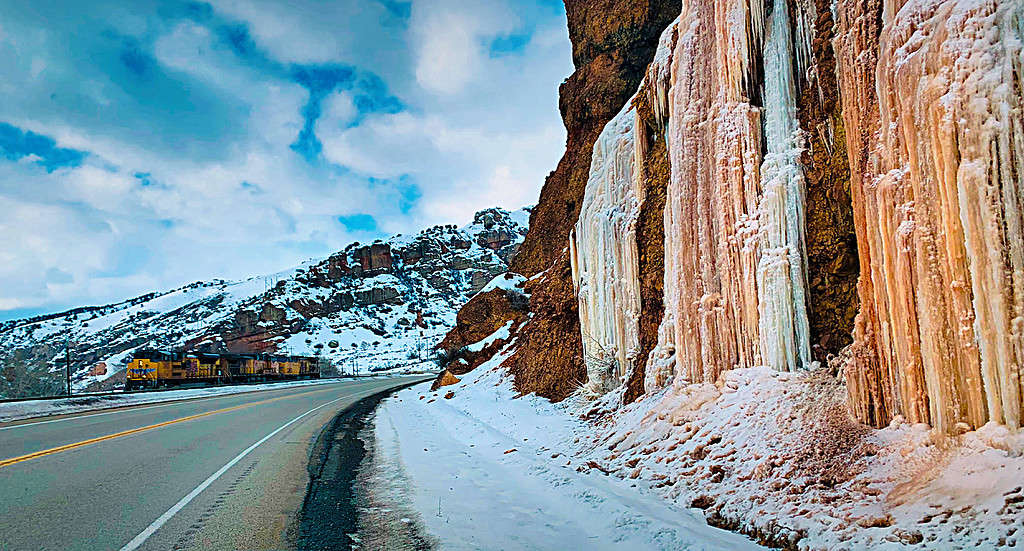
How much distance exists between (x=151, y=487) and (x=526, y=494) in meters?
5.25

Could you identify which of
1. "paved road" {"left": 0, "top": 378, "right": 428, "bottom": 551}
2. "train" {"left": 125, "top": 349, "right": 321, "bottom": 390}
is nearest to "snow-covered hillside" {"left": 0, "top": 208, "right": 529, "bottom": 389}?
"train" {"left": 125, "top": 349, "right": 321, "bottom": 390}

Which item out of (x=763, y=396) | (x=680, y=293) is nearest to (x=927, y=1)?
(x=763, y=396)

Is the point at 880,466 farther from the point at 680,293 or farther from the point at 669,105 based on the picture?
the point at 669,105

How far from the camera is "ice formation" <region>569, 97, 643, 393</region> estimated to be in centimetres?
1380

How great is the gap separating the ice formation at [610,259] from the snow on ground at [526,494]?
5.84 feet

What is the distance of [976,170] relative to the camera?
4.86 m

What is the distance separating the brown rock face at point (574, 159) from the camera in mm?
18766

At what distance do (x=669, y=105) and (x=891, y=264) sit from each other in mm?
7308

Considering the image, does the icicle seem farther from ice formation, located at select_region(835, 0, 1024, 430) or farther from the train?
the train

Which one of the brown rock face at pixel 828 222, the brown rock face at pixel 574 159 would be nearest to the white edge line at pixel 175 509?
the brown rock face at pixel 828 222

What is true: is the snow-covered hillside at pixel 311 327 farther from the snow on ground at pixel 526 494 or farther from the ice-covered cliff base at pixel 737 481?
the ice-covered cliff base at pixel 737 481

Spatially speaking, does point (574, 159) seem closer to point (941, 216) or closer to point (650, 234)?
point (650, 234)

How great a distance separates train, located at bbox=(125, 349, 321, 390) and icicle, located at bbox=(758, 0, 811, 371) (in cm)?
5158

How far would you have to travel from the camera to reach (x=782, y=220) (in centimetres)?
831
